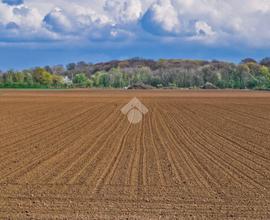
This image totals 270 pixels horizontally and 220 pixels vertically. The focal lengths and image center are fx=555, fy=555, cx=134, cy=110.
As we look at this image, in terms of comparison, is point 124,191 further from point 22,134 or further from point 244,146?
point 22,134

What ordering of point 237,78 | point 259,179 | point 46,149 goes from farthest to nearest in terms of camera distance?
point 237,78 < point 46,149 < point 259,179

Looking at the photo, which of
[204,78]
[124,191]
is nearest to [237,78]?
[204,78]

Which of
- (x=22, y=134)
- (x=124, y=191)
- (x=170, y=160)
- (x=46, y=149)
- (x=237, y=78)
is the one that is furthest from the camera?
(x=237, y=78)

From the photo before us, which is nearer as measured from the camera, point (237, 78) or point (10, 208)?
point (10, 208)

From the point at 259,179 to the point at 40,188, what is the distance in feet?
15.2

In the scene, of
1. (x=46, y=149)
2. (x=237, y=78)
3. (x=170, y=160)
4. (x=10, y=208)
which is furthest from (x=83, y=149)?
(x=237, y=78)

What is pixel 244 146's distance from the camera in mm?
Answer: 17531

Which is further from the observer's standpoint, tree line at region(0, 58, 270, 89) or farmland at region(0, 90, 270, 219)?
tree line at region(0, 58, 270, 89)

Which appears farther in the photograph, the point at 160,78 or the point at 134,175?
the point at 160,78

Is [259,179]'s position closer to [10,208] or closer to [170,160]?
[170,160]

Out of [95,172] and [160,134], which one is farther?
[160,134]

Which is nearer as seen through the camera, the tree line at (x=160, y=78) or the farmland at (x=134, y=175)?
the farmland at (x=134, y=175)

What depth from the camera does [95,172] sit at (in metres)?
12.6

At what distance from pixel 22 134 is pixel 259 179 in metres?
11.5
